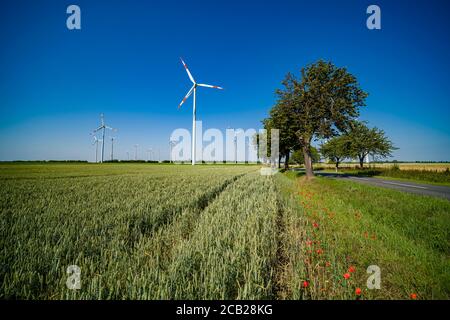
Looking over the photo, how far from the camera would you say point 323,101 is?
21781 mm

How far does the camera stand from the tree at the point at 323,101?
70.5 ft

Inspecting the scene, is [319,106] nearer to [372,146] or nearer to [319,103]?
[319,103]

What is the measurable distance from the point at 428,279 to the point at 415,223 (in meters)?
3.65

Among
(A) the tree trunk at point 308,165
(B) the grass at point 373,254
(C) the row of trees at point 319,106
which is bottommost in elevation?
(B) the grass at point 373,254

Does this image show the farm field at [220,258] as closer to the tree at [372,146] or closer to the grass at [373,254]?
the grass at [373,254]

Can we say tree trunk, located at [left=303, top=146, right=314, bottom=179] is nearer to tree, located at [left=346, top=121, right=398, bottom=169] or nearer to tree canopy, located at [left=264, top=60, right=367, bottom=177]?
tree canopy, located at [left=264, top=60, right=367, bottom=177]

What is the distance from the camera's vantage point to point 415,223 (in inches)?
227

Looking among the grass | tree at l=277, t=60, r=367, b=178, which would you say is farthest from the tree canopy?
the grass

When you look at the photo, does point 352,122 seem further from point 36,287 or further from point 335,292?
point 36,287

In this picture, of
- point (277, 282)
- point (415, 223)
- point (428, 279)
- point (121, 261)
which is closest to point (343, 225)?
point (415, 223)

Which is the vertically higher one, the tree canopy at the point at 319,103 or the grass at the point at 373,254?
the tree canopy at the point at 319,103

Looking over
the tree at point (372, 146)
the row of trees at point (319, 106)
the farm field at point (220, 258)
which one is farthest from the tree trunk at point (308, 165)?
the tree at point (372, 146)

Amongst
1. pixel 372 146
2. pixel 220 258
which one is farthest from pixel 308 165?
pixel 372 146

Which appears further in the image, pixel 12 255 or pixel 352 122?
pixel 352 122
